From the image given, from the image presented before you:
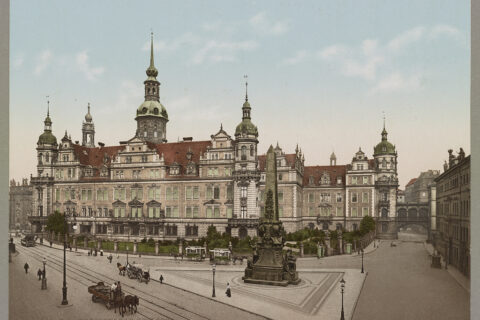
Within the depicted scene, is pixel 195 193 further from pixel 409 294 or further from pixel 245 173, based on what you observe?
pixel 409 294

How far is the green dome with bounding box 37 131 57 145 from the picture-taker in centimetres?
1998

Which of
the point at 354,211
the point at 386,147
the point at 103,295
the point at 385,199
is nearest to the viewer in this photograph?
the point at 103,295

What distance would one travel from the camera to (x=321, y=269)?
102ft

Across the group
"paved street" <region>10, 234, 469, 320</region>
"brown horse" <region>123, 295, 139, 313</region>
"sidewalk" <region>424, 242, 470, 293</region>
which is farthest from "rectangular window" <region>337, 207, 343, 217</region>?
"brown horse" <region>123, 295, 139, 313</region>

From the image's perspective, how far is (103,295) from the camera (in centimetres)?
1770

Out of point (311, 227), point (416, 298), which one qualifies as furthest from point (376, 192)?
point (416, 298)

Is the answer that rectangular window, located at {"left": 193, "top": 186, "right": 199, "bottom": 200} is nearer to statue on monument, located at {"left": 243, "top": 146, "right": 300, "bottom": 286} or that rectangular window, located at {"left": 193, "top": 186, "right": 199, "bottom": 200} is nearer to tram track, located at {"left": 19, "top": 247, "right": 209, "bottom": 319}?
statue on monument, located at {"left": 243, "top": 146, "right": 300, "bottom": 286}

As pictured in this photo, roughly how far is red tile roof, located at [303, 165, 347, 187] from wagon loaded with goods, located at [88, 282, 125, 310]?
45660 millimetres

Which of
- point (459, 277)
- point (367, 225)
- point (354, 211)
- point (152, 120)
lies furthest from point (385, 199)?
point (459, 277)

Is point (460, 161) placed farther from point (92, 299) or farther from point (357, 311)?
point (92, 299)

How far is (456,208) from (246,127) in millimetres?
30455

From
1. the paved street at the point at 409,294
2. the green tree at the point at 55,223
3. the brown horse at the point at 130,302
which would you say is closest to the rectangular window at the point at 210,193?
the paved street at the point at 409,294

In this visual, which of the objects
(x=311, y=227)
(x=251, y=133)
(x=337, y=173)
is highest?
(x=251, y=133)

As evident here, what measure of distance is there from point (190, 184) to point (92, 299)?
32.7m
